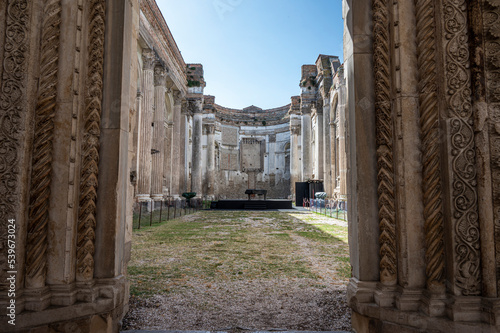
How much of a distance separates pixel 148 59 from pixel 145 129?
336 cm

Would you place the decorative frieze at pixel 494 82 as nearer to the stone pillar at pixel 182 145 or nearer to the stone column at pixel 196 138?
the stone pillar at pixel 182 145

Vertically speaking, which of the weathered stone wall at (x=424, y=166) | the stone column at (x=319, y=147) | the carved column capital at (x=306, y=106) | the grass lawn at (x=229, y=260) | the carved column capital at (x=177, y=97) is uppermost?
the carved column capital at (x=306, y=106)

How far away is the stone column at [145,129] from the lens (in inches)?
543

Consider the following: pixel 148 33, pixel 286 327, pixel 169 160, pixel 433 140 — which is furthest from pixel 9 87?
pixel 169 160

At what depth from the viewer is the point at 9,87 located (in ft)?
7.39

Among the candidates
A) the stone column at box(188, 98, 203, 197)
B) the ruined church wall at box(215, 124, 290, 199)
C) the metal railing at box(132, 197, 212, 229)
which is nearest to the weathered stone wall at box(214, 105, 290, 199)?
the ruined church wall at box(215, 124, 290, 199)

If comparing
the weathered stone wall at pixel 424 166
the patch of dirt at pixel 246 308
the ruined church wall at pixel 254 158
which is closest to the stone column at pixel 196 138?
the ruined church wall at pixel 254 158

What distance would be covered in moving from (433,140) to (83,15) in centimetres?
308

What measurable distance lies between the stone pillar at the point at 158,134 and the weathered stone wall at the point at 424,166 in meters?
14.6

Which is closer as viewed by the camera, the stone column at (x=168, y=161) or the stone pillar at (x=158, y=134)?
the stone pillar at (x=158, y=134)

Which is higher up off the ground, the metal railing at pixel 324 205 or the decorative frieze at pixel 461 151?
the decorative frieze at pixel 461 151

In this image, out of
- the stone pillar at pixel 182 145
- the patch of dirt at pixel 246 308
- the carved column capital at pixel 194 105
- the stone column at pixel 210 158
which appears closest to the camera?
the patch of dirt at pixel 246 308

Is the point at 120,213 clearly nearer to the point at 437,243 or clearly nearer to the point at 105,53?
the point at 105,53

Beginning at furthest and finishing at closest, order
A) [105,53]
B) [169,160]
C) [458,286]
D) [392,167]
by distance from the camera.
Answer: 1. [169,160]
2. [105,53]
3. [392,167]
4. [458,286]
